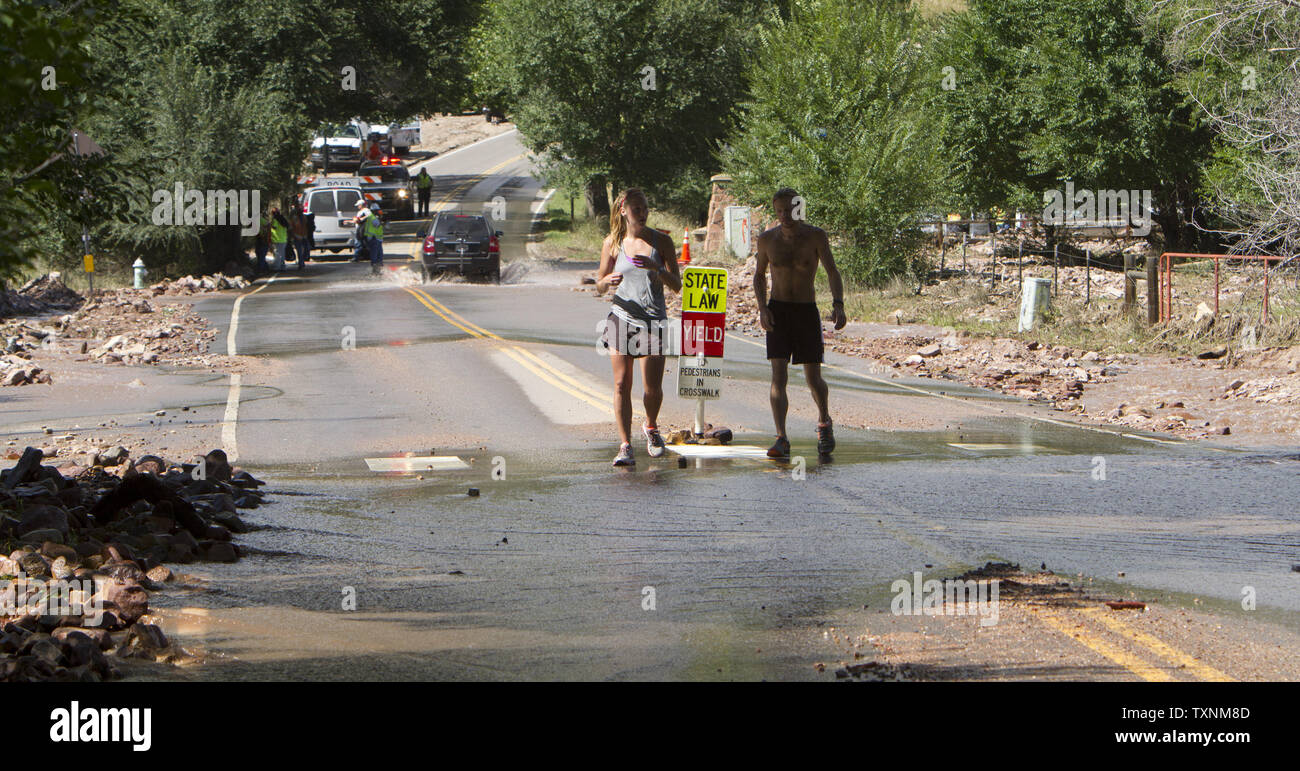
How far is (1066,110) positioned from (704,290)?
917 inches

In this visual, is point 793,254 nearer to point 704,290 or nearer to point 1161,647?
point 704,290

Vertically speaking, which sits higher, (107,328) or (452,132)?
(452,132)

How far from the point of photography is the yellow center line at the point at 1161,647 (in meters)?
5.14

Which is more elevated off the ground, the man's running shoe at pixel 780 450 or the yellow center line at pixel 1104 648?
the man's running shoe at pixel 780 450

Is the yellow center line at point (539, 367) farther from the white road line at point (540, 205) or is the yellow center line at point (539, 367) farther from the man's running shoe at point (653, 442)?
the white road line at point (540, 205)

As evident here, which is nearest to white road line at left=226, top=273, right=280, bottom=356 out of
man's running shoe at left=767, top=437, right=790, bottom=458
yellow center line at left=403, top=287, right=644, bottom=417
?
yellow center line at left=403, top=287, right=644, bottom=417

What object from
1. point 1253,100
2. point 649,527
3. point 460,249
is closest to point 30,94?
point 649,527

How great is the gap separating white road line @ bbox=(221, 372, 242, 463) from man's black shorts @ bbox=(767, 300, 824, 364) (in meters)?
4.55

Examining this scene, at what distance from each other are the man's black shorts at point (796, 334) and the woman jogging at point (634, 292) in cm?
91

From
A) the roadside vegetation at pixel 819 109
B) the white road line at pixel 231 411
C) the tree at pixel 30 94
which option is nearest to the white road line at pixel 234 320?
the white road line at pixel 231 411

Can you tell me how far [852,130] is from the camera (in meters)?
29.2

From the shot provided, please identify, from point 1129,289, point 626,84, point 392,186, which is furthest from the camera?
point 392,186

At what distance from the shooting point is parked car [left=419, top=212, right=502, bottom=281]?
112 ft

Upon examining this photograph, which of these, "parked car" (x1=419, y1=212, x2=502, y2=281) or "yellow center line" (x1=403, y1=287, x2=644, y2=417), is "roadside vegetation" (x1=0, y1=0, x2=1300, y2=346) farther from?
"parked car" (x1=419, y1=212, x2=502, y2=281)
